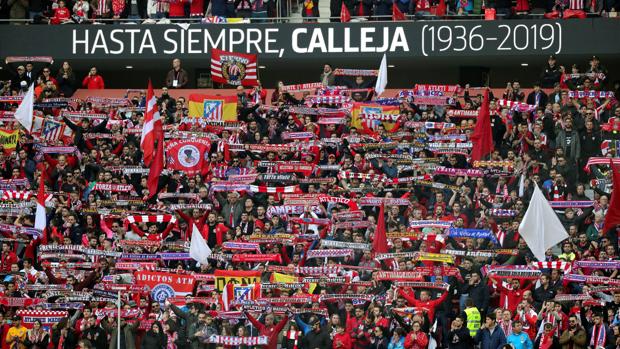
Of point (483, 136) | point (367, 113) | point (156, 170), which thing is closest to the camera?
point (156, 170)

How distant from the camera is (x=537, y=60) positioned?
42438mm

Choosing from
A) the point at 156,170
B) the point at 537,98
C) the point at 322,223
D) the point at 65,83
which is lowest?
the point at 322,223

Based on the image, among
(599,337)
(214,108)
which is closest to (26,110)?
(214,108)

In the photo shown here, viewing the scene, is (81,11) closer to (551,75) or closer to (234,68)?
(234,68)

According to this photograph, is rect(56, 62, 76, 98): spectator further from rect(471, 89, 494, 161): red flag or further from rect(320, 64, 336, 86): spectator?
rect(471, 89, 494, 161): red flag

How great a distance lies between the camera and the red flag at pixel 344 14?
4159cm

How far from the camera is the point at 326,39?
42.0 metres

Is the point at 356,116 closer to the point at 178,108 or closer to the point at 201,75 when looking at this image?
the point at 178,108

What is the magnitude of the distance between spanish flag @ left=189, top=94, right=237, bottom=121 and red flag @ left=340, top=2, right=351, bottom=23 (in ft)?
16.5

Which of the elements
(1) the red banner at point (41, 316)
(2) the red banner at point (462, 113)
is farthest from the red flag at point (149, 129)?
(2) the red banner at point (462, 113)

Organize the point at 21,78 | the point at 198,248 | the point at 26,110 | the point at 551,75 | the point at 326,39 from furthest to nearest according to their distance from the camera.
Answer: the point at 326,39 → the point at 21,78 → the point at 551,75 → the point at 26,110 → the point at 198,248

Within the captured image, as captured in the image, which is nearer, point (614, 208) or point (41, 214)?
point (614, 208)

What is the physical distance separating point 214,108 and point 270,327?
8793 mm

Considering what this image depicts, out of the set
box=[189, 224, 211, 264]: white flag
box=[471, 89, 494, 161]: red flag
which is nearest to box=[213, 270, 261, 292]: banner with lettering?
box=[189, 224, 211, 264]: white flag
